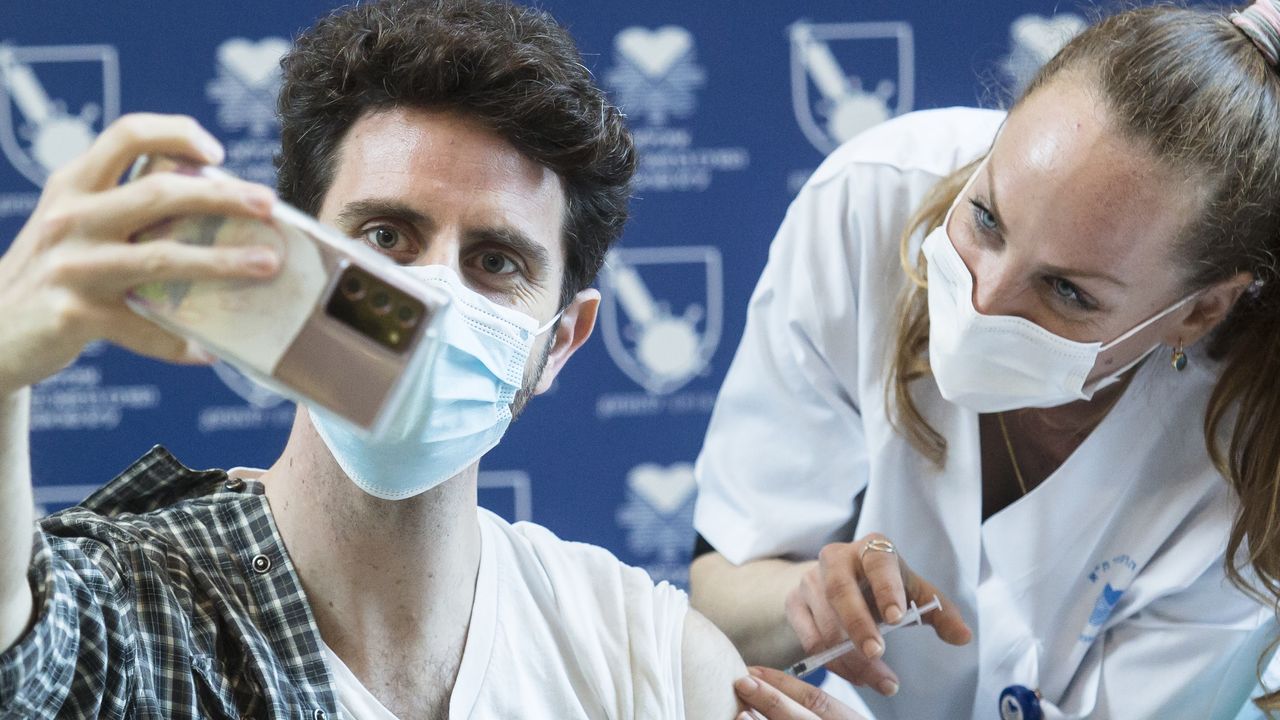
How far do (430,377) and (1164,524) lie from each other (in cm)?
112

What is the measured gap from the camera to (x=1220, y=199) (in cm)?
144

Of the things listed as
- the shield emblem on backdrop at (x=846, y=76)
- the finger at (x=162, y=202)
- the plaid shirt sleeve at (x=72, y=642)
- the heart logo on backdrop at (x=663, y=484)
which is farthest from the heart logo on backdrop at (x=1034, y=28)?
the finger at (x=162, y=202)

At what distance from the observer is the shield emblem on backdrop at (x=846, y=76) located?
2.65 metres

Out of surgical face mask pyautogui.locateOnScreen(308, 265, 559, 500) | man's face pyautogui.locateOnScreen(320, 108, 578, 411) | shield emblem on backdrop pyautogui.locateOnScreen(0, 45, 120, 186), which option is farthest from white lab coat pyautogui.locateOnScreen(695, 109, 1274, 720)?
shield emblem on backdrop pyautogui.locateOnScreen(0, 45, 120, 186)

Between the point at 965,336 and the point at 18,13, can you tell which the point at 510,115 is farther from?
the point at 18,13

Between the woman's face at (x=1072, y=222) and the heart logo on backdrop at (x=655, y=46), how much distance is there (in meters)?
1.19

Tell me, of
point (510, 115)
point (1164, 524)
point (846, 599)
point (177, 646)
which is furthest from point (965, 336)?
point (177, 646)

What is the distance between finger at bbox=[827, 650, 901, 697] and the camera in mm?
1652

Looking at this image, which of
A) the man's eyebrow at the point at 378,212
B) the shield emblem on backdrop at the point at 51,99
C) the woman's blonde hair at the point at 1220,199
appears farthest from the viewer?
the shield emblem on backdrop at the point at 51,99

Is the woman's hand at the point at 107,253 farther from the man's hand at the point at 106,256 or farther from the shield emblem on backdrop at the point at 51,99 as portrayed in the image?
the shield emblem on backdrop at the point at 51,99

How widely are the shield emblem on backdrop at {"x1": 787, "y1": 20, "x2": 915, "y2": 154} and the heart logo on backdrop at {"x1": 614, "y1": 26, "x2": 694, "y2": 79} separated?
22 centimetres

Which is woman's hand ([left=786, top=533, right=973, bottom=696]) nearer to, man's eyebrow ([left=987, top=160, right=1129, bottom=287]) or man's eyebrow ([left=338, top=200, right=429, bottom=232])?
man's eyebrow ([left=987, top=160, right=1129, bottom=287])

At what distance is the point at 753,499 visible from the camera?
1.94 metres

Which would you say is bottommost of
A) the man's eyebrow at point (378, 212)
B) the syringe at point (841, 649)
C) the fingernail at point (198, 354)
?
the syringe at point (841, 649)
